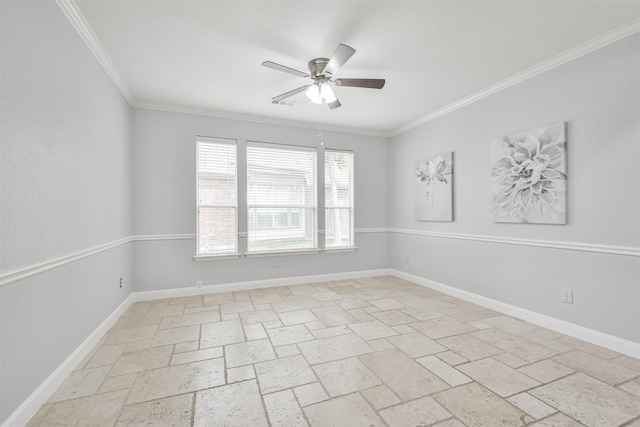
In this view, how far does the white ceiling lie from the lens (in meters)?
2.07

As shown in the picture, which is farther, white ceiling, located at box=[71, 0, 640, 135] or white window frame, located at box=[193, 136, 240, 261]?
white window frame, located at box=[193, 136, 240, 261]

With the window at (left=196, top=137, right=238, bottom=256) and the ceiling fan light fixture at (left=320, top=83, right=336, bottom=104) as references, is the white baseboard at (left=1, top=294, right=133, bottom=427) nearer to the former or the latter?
the window at (left=196, top=137, right=238, bottom=256)

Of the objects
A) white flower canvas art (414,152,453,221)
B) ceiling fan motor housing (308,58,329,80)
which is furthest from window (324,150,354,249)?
ceiling fan motor housing (308,58,329,80)

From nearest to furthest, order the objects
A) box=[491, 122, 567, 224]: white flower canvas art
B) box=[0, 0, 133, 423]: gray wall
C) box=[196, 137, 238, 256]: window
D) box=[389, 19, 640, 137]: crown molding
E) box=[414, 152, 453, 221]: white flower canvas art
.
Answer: box=[0, 0, 133, 423]: gray wall → box=[389, 19, 640, 137]: crown molding → box=[491, 122, 567, 224]: white flower canvas art → box=[414, 152, 453, 221]: white flower canvas art → box=[196, 137, 238, 256]: window

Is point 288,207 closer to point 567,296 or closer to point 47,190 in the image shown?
point 47,190

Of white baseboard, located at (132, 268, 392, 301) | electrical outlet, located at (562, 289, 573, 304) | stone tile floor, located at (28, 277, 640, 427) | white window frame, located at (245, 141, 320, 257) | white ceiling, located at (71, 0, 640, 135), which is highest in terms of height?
white ceiling, located at (71, 0, 640, 135)

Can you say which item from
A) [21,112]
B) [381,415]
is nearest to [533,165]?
[381,415]

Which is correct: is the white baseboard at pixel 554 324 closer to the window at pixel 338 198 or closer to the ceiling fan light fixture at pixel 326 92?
the window at pixel 338 198

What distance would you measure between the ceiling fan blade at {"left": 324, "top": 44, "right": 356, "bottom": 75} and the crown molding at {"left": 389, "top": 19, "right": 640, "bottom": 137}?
210 centimetres

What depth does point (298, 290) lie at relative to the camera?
4312 mm

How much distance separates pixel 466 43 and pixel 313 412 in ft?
10.1

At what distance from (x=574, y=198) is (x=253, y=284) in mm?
4016

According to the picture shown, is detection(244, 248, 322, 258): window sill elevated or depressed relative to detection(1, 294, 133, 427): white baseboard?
elevated

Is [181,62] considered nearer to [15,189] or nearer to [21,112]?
[21,112]
